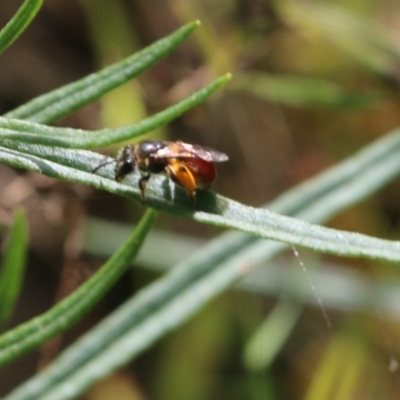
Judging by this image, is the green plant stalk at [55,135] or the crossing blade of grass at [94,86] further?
the crossing blade of grass at [94,86]

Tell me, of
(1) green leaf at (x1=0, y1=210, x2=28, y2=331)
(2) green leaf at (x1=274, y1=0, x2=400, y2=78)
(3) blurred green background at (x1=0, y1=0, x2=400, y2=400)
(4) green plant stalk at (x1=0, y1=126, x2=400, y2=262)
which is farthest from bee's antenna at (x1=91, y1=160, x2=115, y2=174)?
(2) green leaf at (x1=274, y1=0, x2=400, y2=78)

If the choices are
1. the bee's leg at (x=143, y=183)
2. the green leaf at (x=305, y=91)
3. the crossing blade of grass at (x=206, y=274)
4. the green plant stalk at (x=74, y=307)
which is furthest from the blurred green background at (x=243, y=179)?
the bee's leg at (x=143, y=183)

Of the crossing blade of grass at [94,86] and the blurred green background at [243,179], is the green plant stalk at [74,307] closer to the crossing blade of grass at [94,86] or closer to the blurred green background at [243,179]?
the crossing blade of grass at [94,86]

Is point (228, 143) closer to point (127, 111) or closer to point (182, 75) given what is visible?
point (182, 75)

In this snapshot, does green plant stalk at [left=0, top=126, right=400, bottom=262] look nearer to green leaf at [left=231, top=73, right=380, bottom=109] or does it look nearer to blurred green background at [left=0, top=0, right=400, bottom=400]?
blurred green background at [left=0, top=0, right=400, bottom=400]

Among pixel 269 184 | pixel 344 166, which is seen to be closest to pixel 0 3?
pixel 269 184

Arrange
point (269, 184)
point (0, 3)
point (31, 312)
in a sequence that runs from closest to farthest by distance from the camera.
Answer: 1. point (0, 3)
2. point (31, 312)
3. point (269, 184)
